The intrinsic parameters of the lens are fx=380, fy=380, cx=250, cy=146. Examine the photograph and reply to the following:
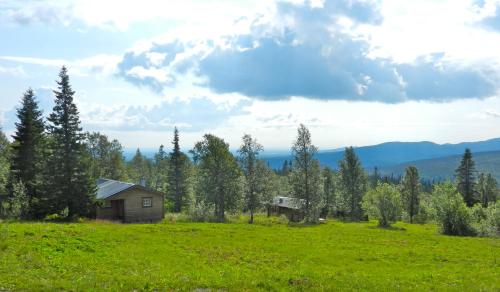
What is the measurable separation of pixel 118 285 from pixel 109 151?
328ft

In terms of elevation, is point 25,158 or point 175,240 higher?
point 25,158

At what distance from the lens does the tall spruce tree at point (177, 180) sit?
8019 centimetres

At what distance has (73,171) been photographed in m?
42.1

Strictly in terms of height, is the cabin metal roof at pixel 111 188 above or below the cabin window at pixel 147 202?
above

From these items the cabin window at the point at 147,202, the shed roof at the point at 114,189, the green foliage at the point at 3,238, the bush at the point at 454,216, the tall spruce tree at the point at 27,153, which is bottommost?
the bush at the point at 454,216

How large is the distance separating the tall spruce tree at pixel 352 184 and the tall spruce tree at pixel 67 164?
6250 cm

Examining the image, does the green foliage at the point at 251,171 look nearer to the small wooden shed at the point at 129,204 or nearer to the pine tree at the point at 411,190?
the small wooden shed at the point at 129,204

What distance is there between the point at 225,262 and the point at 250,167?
41.6 metres

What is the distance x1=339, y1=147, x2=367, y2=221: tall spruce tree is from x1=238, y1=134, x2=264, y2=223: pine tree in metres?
33.2

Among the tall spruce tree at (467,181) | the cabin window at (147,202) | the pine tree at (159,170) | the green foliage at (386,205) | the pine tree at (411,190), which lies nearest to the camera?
the cabin window at (147,202)

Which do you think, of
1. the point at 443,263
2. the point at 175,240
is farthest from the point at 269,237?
the point at 443,263

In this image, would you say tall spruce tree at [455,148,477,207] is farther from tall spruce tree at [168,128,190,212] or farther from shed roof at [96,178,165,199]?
shed roof at [96,178,165,199]

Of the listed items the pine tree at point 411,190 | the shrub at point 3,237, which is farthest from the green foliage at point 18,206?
the pine tree at point 411,190

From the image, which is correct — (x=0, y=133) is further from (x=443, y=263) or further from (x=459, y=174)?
(x=459, y=174)
